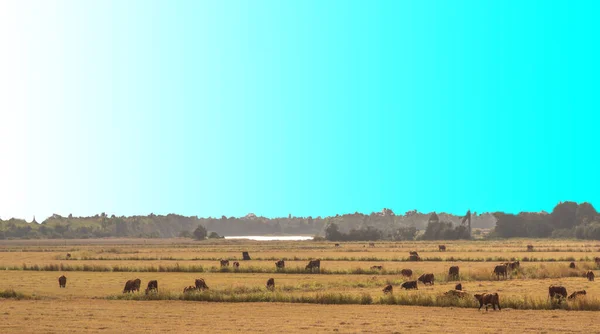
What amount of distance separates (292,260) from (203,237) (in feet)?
356

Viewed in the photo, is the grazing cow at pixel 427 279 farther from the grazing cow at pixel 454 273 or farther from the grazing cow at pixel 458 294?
the grazing cow at pixel 458 294

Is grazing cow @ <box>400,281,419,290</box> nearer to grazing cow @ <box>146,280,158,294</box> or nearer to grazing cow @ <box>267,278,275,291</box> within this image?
grazing cow @ <box>267,278,275,291</box>

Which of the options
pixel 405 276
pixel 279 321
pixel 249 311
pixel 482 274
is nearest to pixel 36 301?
pixel 249 311

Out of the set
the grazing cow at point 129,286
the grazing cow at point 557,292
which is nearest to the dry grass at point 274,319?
the grazing cow at point 557,292

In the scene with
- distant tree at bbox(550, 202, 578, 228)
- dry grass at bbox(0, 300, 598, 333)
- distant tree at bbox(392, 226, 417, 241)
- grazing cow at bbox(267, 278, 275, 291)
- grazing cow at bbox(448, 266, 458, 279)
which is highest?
distant tree at bbox(550, 202, 578, 228)

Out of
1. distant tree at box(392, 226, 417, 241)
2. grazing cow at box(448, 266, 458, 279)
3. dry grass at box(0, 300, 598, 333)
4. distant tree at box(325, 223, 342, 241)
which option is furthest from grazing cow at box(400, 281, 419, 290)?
distant tree at box(392, 226, 417, 241)

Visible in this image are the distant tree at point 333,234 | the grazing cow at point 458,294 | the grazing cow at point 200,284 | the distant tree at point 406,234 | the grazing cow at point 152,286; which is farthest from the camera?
the distant tree at point 406,234

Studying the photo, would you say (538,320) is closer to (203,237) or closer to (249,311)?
(249,311)

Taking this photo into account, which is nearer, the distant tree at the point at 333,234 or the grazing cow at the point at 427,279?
the grazing cow at the point at 427,279

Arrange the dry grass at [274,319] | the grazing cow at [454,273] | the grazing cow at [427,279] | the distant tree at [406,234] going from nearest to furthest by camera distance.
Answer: the dry grass at [274,319] < the grazing cow at [427,279] < the grazing cow at [454,273] < the distant tree at [406,234]

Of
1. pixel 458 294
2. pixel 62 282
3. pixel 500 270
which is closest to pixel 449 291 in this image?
pixel 458 294

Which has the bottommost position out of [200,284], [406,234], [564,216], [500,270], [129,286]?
[129,286]

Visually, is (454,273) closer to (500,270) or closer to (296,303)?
(500,270)

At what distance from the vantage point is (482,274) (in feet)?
162
